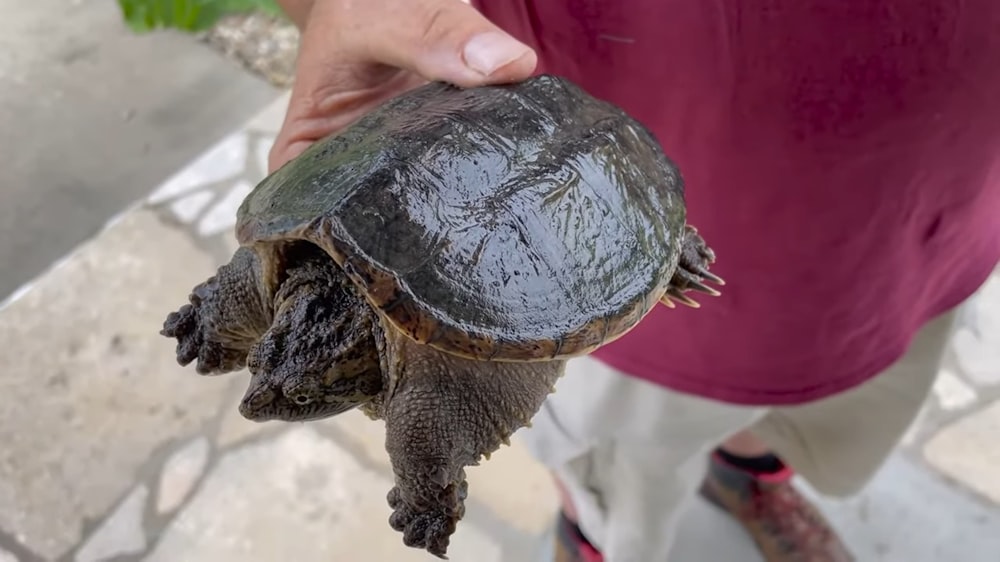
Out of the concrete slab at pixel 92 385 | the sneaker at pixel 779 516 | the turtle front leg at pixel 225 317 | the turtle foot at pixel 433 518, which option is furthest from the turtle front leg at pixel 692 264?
the concrete slab at pixel 92 385

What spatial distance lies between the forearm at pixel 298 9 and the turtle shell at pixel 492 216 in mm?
390

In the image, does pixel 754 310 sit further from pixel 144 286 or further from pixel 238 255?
pixel 144 286

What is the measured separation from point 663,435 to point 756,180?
19.5 inches

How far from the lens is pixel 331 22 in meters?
1.13

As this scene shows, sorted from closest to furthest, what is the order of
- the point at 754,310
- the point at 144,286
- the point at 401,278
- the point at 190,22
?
1. the point at 401,278
2. the point at 754,310
3. the point at 190,22
4. the point at 144,286

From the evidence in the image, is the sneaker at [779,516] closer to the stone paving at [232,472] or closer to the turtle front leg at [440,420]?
the stone paving at [232,472]

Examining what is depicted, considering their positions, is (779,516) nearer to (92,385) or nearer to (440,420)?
(440,420)

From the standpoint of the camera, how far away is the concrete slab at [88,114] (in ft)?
9.47

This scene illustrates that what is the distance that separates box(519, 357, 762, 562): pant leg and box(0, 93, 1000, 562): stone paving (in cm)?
62

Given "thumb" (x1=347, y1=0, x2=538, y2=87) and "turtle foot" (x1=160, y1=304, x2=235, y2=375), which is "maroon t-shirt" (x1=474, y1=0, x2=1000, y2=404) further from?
"turtle foot" (x1=160, y1=304, x2=235, y2=375)

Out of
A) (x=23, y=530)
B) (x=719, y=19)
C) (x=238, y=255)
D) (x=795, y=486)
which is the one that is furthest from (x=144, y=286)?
(x=719, y=19)

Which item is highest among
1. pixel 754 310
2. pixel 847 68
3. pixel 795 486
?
pixel 847 68


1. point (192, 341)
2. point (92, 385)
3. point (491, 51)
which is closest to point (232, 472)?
point (92, 385)

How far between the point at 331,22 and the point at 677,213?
1.77 ft
